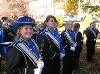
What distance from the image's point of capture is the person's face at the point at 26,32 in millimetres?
5090

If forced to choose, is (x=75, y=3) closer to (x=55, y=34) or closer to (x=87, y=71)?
(x=87, y=71)

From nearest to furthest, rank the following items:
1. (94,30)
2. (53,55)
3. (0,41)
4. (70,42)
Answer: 1. (53,55)
2. (70,42)
3. (0,41)
4. (94,30)

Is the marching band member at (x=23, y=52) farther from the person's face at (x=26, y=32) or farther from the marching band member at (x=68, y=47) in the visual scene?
the marching band member at (x=68, y=47)

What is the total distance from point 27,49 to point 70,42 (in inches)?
241

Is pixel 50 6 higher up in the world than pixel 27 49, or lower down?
lower down

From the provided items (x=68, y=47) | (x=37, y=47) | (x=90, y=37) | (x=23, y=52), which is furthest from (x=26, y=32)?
(x=90, y=37)

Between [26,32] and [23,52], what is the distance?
283mm

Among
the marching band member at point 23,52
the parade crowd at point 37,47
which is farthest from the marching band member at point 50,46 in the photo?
the marching band member at point 23,52

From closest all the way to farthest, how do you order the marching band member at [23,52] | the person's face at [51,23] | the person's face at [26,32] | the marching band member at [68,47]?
1. the marching band member at [23,52]
2. the person's face at [26,32]
3. the person's face at [51,23]
4. the marching band member at [68,47]

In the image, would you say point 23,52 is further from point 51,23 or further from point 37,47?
point 51,23

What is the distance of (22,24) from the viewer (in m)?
5.16

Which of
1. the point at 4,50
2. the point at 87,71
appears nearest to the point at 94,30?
the point at 87,71

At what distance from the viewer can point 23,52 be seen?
16.4 feet

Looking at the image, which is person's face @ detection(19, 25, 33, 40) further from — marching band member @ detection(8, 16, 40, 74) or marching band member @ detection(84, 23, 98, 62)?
marching band member @ detection(84, 23, 98, 62)
